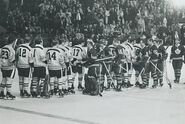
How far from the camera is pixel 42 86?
28.0 feet

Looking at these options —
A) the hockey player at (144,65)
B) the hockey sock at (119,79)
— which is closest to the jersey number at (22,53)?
the hockey sock at (119,79)

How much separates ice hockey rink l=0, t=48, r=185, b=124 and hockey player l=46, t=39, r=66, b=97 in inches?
12.2

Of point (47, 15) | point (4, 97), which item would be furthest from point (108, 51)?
point (47, 15)

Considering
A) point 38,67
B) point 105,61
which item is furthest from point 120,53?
point 38,67

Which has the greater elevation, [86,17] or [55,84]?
[86,17]

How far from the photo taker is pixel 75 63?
9.17 m

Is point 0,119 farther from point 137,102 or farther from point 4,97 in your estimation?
point 137,102

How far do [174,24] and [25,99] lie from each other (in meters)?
9.08

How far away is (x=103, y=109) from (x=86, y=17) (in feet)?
25.6

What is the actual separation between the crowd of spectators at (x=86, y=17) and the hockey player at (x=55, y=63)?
4.78m

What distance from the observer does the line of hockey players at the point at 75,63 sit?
8344mm

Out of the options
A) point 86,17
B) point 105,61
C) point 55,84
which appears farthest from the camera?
point 86,17

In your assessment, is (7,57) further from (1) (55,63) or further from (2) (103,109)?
(2) (103,109)

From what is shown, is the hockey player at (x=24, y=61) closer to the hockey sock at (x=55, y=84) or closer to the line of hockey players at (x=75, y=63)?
the line of hockey players at (x=75, y=63)
